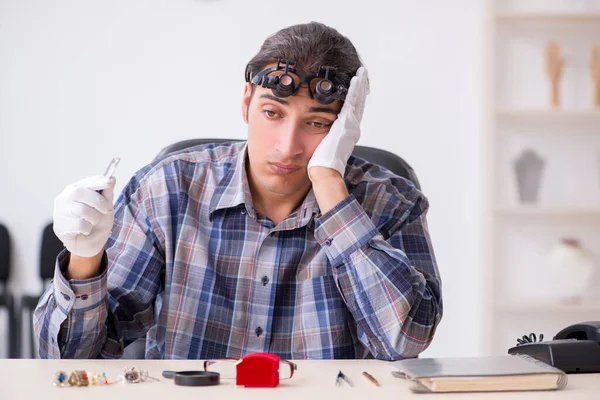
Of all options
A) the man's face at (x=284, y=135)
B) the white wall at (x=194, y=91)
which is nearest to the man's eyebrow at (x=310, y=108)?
the man's face at (x=284, y=135)

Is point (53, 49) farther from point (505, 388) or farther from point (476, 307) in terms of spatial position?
point (505, 388)

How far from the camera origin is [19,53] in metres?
3.36

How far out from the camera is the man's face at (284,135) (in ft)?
4.83

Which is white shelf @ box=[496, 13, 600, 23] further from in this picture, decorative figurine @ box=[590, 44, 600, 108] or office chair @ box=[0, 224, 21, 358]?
office chair @ box=[0, 224, 21, 358]

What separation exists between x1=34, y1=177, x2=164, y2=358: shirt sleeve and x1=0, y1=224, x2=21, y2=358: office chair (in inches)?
77.3

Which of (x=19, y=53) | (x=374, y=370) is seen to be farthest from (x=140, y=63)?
(x=374, y=370)

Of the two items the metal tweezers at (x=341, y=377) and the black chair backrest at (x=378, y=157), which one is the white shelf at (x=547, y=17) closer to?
the black chair backrest at (x=378, y=157)

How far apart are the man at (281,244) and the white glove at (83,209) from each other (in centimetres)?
18

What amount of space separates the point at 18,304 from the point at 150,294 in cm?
212

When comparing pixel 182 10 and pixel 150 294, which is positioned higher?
pixel 182 10

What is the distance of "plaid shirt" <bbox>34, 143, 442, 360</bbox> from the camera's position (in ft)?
4.55

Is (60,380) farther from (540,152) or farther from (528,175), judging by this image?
(540,152)

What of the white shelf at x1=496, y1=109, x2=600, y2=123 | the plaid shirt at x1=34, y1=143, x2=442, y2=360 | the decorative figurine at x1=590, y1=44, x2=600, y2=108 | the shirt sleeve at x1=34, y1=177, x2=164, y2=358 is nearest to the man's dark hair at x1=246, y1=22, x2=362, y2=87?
the plaid shirt at x1=34, y1=143, x2=442, y2=360

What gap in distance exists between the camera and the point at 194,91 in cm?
336
